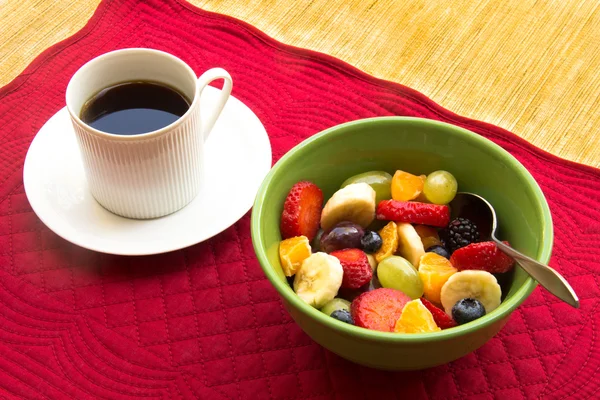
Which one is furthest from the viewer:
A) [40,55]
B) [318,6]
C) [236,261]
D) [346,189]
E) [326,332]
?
[318,6]

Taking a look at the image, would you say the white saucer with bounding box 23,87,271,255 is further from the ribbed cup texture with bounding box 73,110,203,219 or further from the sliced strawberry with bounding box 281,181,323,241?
the sliced strawberry with bounding box 281,181,323,241

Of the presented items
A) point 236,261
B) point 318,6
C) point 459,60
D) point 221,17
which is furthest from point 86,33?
point 459,60

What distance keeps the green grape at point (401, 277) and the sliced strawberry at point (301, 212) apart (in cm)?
11

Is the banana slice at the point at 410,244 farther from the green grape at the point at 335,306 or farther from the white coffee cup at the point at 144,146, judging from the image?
the white coffee cup at the point at 144,146

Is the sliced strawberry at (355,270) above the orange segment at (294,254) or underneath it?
above

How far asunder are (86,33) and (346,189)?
0.65 m

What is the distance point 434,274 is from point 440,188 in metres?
0.13

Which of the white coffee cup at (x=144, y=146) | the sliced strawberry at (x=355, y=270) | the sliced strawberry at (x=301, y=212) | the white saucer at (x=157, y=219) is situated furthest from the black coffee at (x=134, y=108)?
the sliced strawberry at (x=355, y=270)

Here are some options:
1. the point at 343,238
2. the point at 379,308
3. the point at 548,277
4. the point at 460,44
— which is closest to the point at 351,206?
the point at 343,238

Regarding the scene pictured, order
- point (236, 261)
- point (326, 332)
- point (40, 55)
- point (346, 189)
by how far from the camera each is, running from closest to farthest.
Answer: point (326, 332)
point (346, 189)
point (236, 261)
point (40, 55)

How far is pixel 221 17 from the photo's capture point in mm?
1326

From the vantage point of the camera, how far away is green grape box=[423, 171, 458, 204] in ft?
2.99

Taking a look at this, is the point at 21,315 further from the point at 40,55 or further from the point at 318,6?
the point at 318,6

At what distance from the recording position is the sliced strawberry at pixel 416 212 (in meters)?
0.89
